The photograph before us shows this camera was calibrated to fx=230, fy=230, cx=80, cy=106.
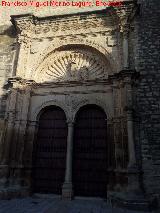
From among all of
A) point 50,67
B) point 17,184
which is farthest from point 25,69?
point 17,184

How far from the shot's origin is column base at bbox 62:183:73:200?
5914mm

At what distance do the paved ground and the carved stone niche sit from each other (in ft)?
11.4

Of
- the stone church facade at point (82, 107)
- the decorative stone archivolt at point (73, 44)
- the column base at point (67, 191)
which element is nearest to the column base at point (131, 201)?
the stone church facade at point (82, 107)

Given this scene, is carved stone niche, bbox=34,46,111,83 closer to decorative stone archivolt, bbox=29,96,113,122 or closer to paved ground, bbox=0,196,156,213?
decorative stone archivolt, bbox=29,96,113,122

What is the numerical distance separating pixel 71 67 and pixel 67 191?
3731mm

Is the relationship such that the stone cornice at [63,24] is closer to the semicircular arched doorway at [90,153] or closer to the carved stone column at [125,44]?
the carved stone column at [125,44]

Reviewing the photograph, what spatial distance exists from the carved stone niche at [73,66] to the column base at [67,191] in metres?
3.08

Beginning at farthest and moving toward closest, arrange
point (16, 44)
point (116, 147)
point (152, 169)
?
point (16, 44) → point (116, 147) → point (152, 169)

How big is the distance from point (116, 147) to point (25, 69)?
12.2ft

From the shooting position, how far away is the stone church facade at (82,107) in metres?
5.87

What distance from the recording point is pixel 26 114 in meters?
6.82

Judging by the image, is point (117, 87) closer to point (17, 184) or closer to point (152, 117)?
point (152, 117)

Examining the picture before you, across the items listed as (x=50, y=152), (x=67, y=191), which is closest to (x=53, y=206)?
(x=67, y=191)

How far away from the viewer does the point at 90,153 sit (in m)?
6.39
